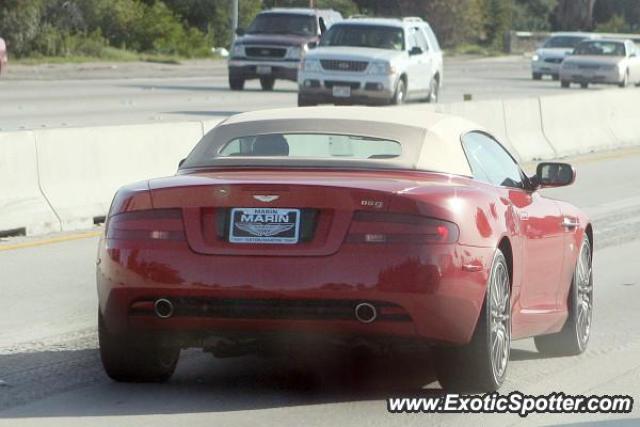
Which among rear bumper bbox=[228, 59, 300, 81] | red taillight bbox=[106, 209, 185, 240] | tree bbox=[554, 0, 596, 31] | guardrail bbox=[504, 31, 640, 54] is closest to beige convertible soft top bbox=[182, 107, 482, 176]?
red taillight bbox=[106, 209, 185, 240]

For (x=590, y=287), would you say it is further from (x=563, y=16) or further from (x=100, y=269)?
(x=563, y=16)

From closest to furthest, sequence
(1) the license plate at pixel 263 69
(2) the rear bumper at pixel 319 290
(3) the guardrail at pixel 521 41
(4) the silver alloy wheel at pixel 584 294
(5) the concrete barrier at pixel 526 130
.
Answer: (2) the rear bumper at pixel 319 290
(4) the silver alloy wheel at pixel 584 294
(5) the concrete barrier at pixel 526 130
(1) the license plate at pixel 263 69
(3) the guardrail at pixel 521 41

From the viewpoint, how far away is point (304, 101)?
33438mm

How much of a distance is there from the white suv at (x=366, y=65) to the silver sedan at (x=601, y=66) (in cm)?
1576

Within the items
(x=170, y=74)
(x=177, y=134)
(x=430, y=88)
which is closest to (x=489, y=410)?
(x=177, y=134)

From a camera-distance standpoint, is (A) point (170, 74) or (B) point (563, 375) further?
(A) point (170, 74)

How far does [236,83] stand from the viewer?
139ft

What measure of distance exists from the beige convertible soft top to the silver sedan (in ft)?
139

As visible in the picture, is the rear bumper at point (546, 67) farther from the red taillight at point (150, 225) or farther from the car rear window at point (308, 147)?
the red taillight at point (150, 225)

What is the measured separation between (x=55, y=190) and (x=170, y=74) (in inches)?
1446

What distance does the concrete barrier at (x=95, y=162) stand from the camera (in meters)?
15.2

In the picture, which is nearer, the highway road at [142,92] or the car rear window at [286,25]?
the highway road at [142,92]

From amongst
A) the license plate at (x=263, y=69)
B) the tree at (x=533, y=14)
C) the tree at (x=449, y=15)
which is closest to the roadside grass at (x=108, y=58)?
the license plate at (x=263, y=69)

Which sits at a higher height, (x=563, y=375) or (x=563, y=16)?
(x=563, y=375)
